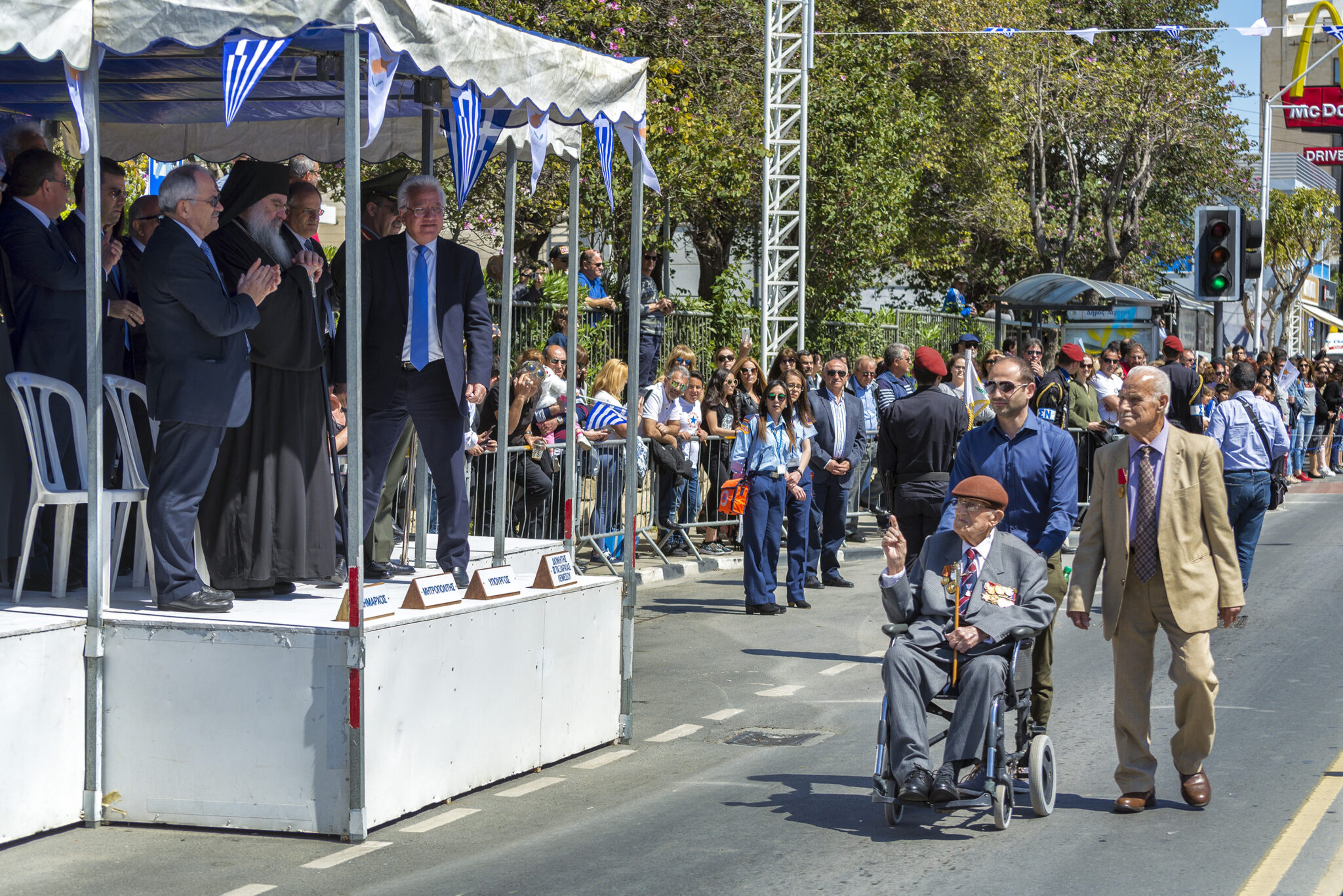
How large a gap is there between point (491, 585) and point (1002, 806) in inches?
94.8

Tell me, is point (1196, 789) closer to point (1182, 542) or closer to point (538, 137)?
point (1182, 542)

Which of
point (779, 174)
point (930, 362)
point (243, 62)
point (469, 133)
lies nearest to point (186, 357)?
point (243, 62)

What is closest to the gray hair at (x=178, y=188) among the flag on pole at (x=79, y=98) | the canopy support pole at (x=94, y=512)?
the canopy support pole at (x=94, y=512)

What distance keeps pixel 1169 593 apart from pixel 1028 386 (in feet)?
4.24

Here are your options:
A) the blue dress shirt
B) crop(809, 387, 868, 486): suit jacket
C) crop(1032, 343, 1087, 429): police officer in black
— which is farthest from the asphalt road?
crop(1032, 343, 1087, 429): police officer in black

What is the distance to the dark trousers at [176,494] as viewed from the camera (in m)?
6.82

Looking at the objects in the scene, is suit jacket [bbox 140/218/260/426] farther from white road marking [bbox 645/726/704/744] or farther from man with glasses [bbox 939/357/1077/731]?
man with glasses [bbox 939/357/1077/731]

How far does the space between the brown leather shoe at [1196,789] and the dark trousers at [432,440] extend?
143 inches

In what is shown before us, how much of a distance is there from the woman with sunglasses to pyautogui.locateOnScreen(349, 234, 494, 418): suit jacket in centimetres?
461

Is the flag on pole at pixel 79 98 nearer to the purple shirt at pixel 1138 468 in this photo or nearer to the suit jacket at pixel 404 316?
the suit jacket at pixel 404 316

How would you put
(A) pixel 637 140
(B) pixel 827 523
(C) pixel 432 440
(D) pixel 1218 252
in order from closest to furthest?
1. (C) pixel 432 440
2. (A) pixel 637 140
3. (B) pixel 827 523
4. (D) pixel 1218 252

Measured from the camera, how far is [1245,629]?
39.2ft

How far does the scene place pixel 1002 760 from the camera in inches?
256

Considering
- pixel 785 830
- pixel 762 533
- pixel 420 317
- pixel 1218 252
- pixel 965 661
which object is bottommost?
pixel 785 830
